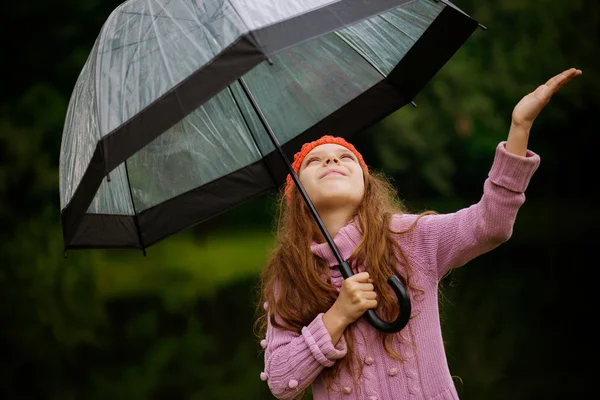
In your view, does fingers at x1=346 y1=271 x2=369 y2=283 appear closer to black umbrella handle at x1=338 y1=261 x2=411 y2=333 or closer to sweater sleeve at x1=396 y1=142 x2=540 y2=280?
black umbrella handle at x1=338 y1=261 x2=411 y2=333

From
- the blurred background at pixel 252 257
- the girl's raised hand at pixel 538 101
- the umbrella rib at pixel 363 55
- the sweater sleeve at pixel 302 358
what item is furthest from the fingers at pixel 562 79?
the blurred background at pixel 252 257

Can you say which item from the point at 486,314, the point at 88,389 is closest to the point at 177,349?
the point at 88,389

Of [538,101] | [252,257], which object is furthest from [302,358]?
[252,257]

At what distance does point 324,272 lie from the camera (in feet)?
8.79

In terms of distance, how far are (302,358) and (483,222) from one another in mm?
602

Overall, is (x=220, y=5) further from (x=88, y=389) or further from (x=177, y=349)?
(x=177, y=349)

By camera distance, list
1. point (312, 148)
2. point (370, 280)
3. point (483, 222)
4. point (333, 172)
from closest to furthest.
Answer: point (483, 222) < point (370, 280) < point (333, 172) < point (312, 148)

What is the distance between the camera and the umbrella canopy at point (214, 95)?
95.1 inches

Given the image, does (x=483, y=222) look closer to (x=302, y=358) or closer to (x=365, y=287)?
(x=365, y=287)

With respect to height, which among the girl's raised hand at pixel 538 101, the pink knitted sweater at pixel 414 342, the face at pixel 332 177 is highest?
the girl's raised hand at pixel 538 101

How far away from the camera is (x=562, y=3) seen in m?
16.1

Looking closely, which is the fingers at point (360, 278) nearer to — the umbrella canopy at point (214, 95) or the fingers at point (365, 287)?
the fingers at point (365, 287)

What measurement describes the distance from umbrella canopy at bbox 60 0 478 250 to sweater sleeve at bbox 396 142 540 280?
1.78 ft

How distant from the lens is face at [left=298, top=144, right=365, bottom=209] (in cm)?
274
